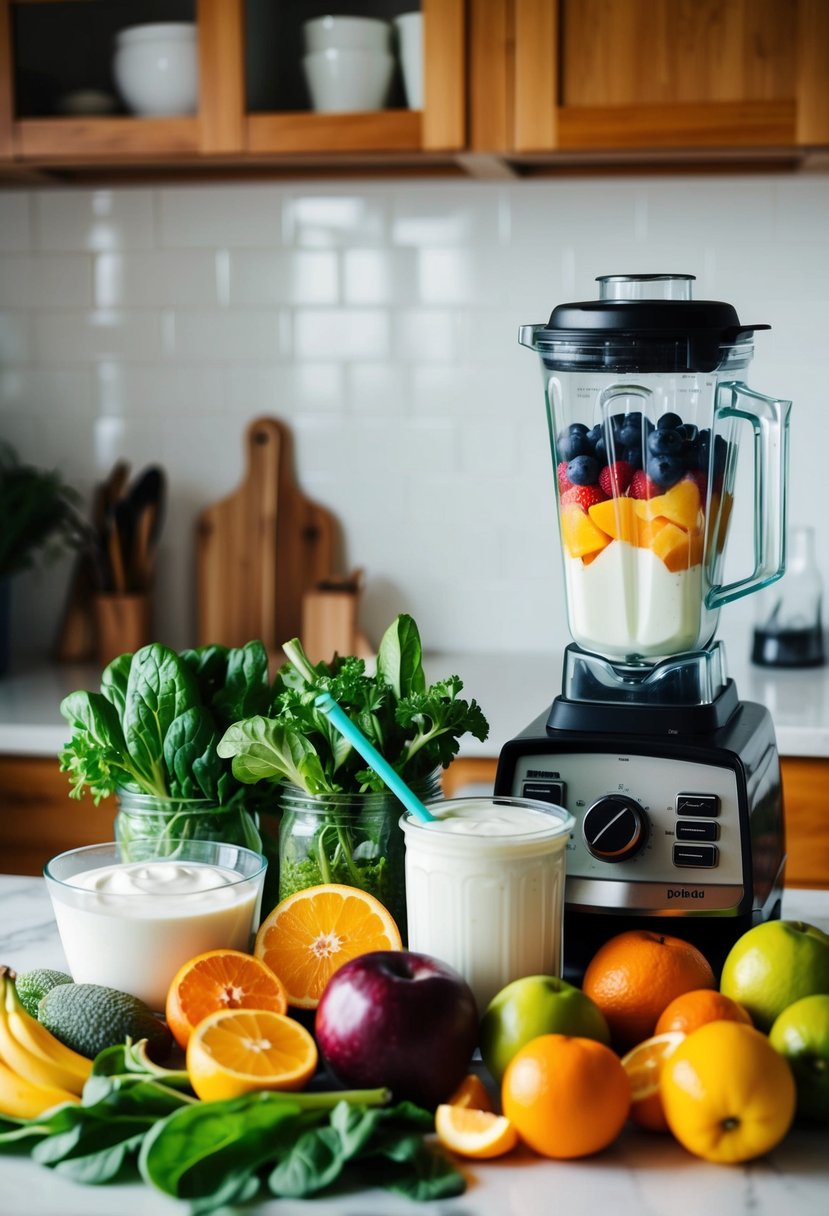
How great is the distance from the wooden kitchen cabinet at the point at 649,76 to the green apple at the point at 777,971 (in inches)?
61.4

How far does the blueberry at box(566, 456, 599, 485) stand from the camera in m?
1.18

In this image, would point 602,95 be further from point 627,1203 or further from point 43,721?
point 627,1203

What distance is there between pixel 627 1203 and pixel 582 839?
372 millimetres

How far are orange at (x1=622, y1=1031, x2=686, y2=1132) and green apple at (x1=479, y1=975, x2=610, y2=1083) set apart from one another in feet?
0.08

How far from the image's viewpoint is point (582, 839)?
1131 mm

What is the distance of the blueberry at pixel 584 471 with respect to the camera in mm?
1184

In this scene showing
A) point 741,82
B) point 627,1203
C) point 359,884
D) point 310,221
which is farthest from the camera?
point 310,221

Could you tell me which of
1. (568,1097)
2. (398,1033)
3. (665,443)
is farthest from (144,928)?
(665,443)

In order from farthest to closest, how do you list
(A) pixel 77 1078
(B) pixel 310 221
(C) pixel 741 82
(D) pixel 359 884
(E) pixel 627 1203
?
(B) pixel 310 221, (C) pixel 741 82, (D) pixel 359 884, (A) pixel 77 1078, (E) pixel 627 1203

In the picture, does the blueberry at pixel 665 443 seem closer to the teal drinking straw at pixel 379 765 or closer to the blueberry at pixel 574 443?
the blueberry at pixel 574 443

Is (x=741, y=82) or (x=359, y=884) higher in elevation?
(x=741, y=82)

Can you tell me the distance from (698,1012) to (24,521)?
1.94 meters

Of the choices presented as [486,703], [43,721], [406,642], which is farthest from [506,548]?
[406,642]

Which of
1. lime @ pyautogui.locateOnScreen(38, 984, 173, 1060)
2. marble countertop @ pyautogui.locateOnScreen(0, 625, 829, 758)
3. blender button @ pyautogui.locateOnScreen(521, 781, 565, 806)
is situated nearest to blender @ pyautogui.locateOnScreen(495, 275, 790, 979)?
blender button @ pyautogui.locateOnScreen(521, 781, 565, 806)
